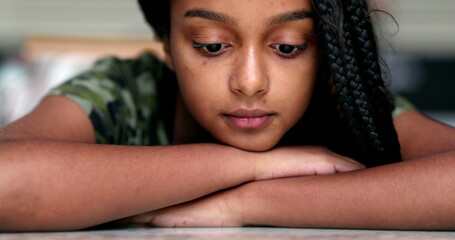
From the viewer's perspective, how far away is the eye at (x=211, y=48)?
139 cm

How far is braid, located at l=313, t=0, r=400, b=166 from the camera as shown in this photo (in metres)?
1.37

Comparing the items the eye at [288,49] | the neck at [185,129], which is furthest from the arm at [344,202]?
the neck at [185,129]

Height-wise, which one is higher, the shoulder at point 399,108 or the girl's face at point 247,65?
the girl's face at point 247,65

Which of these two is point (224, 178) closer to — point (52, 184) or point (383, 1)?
point (52, 184)

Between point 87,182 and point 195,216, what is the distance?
24cm

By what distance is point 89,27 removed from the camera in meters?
5.98

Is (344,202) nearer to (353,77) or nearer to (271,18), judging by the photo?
(353,77)

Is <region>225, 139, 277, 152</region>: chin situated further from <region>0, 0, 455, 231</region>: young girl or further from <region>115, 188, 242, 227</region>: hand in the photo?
<region>115, 188, 242, 227</region>: hand

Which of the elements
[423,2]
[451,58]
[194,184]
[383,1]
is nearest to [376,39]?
[383,1]

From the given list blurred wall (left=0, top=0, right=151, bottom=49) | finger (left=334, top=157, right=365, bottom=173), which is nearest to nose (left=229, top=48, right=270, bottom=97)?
finger (left=334, top=157, right=365, bottom=173)

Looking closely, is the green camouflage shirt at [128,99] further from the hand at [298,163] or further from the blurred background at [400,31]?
the blurred background at [400,31]

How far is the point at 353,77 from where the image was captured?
1392 mm

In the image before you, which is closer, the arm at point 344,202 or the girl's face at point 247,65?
the arm at point 344,202

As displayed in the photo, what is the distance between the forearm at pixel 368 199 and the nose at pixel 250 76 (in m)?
0.20
